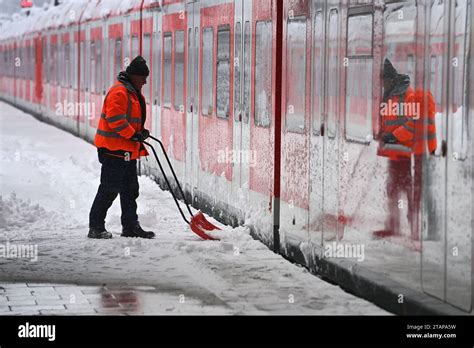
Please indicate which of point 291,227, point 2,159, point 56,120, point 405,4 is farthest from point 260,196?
point 56,120

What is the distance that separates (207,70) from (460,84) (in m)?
7.80

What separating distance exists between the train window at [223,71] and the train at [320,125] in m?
0.02

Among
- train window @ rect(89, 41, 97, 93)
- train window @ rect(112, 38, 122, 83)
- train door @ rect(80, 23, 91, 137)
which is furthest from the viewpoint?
train door @ rect(80, 23, 91, 137)

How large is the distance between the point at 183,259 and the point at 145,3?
9253mm

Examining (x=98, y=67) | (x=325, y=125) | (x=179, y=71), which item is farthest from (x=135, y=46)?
(x=325, y=125)

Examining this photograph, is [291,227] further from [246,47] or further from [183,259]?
[246,47]

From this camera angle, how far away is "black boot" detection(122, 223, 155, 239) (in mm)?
12438

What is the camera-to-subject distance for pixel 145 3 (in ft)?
64.3

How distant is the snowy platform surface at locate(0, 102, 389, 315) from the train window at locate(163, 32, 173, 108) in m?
2.03

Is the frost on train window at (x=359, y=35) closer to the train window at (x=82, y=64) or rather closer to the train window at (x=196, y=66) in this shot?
the train window at (x=196, y=66)

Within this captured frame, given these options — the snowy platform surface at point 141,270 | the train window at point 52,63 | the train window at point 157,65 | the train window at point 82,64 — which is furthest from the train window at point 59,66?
the snowy platform surface at point 141,270

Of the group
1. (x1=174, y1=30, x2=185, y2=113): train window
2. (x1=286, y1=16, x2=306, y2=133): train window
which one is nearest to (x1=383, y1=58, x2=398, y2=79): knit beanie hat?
(x1=286, y1=16, x2=306, y2=133): train window

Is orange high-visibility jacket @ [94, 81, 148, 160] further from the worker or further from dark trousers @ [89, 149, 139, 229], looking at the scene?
dark trousers @ [89, 149, 139, 229]

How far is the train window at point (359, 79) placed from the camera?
352 inches
